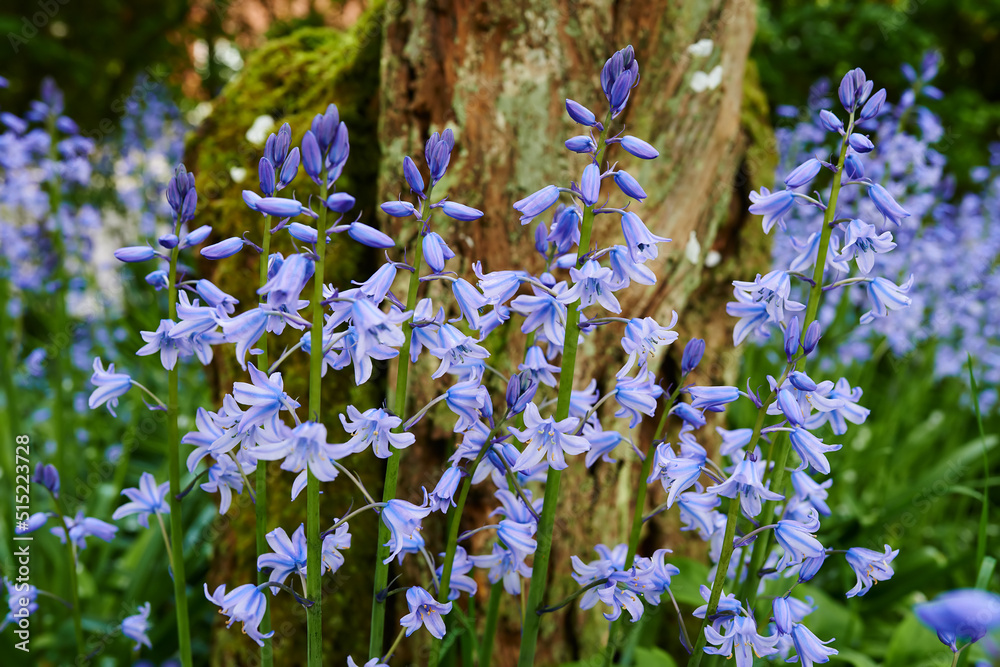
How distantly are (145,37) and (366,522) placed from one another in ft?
32.6

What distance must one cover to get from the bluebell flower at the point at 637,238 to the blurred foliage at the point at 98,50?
1005 cm

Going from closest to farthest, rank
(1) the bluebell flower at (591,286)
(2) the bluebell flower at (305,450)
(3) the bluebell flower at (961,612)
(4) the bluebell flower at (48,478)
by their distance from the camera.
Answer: (3) the bluebell flower at (961,612)
(2) the bluebell flower at (305,450)
(1) the bluebell flower at (591,286)
(4) the bluebell flower at (48,478)

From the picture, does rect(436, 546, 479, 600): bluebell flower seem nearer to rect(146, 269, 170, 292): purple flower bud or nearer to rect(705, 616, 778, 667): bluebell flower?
rect(705, 616, 778, 667): bluebell flower

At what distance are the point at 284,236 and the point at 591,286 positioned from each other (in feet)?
6.51

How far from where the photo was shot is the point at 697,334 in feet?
11.2

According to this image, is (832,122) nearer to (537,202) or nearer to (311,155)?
(537,202)

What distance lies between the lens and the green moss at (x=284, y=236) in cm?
287

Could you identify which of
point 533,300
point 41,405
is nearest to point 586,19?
point 533,300

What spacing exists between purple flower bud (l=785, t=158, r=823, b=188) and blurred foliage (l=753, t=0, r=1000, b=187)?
7.53 m

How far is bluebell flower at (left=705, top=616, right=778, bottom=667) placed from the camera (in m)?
1.52

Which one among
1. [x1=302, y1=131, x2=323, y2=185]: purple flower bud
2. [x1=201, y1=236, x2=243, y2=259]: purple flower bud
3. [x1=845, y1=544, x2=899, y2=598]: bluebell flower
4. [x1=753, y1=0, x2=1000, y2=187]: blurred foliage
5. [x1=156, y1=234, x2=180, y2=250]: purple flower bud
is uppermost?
[x1=753, y1=0, x2=1000, y2=187]: blurred foliage

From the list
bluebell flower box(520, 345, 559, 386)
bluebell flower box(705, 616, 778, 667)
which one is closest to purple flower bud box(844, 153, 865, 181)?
bluebell flower box(520, 345, 559, 386)

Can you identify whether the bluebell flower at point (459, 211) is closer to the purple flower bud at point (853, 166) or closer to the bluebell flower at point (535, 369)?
the bluebell flower at point (535, 369)

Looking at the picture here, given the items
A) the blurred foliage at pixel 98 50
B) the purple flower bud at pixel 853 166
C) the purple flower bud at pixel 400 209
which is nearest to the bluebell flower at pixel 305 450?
the purple flower bud at pixel 400 209
